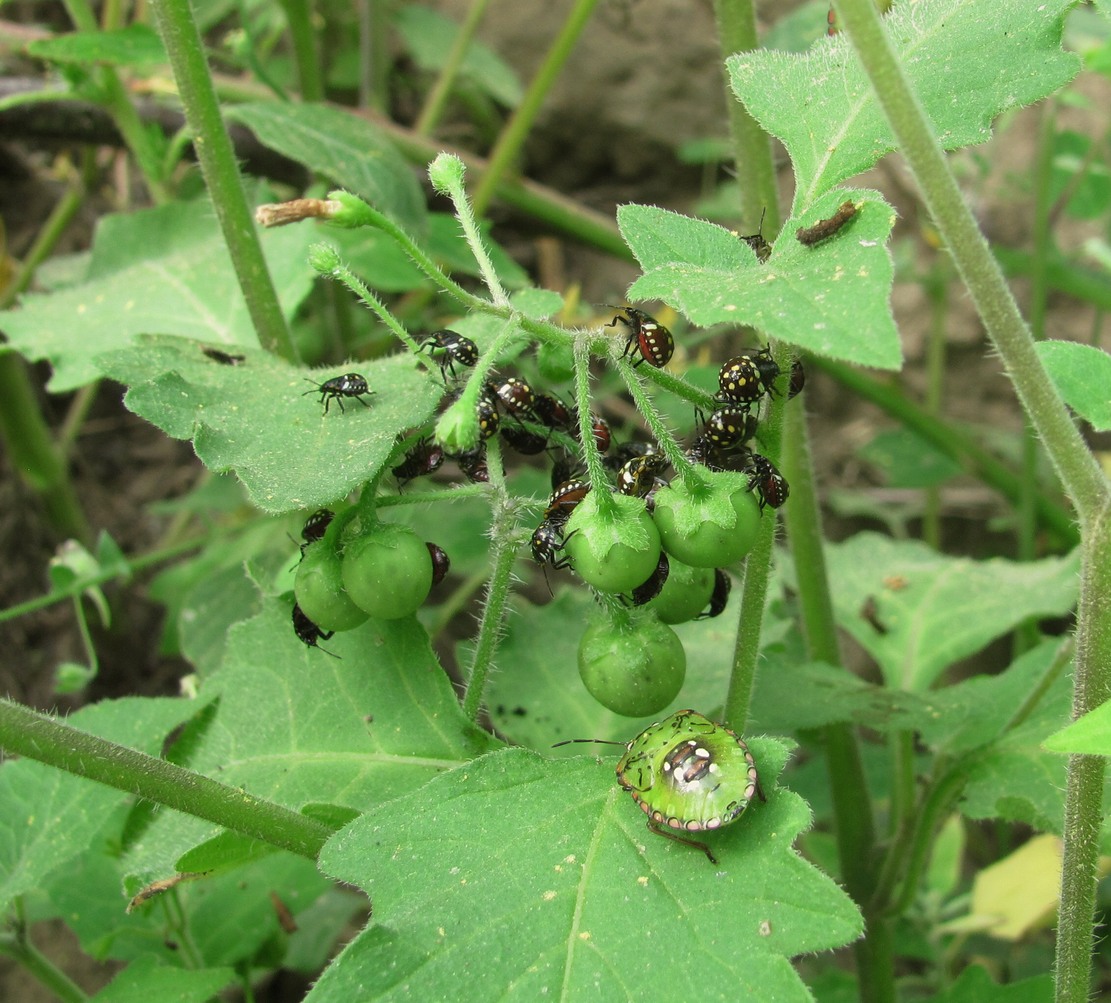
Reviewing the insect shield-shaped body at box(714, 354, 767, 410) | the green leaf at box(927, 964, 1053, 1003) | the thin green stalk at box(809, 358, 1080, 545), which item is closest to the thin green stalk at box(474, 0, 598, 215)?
the thin green stalk at box(809, 358, 1080, 545)

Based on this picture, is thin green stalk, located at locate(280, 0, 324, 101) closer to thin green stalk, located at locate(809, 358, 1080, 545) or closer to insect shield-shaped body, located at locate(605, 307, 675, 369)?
thin green stalk, located at locate(809, 358, 1080, 545)

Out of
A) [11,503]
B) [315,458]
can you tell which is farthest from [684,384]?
[11,503]

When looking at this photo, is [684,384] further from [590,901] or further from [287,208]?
[590,901]

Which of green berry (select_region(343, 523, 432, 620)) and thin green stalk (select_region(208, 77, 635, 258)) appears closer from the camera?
green berry (select_region(343, 523, 432, 620))

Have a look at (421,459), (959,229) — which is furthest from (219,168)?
(959,229)

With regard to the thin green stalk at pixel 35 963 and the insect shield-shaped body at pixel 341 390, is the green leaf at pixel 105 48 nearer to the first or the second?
the insect shield-shaped body at pixel 341 390

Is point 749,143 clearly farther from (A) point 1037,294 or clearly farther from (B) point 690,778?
(A) point 1037,294

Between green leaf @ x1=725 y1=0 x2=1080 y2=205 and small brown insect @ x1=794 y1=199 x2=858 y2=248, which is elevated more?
green leaf @ x1=725 y1=0 x2=1080 y2=205
